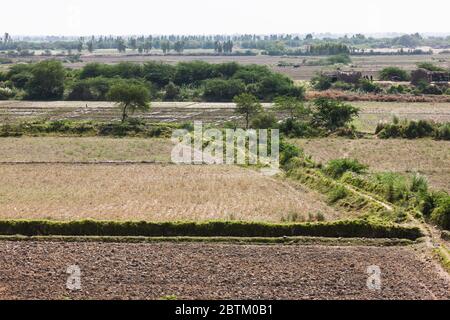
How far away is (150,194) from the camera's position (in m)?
25.8

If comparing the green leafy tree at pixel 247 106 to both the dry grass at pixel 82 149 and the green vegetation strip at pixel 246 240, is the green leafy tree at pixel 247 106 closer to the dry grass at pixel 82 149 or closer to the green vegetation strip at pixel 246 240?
the dry grass at pixel 82 149

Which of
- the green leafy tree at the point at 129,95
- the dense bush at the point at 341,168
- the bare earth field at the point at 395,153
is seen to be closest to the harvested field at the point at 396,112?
the bare earth field at the point at 395,153

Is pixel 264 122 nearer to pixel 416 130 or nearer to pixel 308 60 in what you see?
pixel 416 130

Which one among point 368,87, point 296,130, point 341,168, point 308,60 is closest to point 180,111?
point 296,130

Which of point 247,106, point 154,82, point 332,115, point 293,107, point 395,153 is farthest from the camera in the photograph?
point 154,82

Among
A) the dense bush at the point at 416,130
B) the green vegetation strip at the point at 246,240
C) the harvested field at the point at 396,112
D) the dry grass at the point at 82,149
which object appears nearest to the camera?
the green vegetation strip at the point at 246,240

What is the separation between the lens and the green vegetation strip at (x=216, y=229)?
2042 centimetres

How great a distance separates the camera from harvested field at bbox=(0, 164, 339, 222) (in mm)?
22703

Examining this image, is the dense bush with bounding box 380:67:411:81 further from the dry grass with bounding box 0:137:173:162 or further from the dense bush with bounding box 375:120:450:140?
the dry grass with bounding box 0:137:173:162

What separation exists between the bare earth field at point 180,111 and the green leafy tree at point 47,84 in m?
3.33

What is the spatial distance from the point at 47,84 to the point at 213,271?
5305 cm

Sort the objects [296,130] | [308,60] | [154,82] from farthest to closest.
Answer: [308,60]
[154,82]
[296,130]

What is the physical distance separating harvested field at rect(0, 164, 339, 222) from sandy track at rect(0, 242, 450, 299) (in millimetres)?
3099
